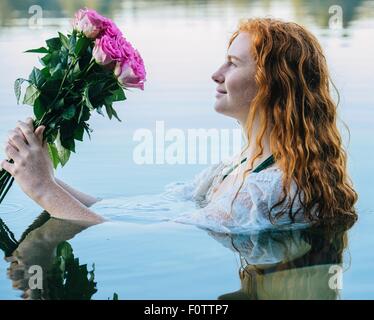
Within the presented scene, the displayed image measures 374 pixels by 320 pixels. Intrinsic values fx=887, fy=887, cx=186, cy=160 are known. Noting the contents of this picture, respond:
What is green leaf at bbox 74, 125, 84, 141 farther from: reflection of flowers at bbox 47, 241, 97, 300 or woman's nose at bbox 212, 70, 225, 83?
woman's nose at bbox 212, 70, 225, 83

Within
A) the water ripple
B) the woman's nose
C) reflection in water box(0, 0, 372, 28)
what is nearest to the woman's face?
the woman's nose

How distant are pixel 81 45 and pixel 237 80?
657mm

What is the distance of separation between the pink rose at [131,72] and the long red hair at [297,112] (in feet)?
1.59

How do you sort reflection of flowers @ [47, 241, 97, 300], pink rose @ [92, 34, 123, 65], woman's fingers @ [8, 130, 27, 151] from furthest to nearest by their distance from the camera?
woman's fingers @ [8, 130, 27, 151]
pink rose @ [92, 34, 123, 65]
reflection of flowers @ [47, 241, 97, 300]

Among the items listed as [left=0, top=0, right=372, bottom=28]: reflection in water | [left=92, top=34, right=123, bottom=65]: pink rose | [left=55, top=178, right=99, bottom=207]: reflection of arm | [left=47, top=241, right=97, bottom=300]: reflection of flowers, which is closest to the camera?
[left=47, top=241, right=97, bottom=300]: reflection of flowers

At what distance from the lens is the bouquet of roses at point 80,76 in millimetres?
3473

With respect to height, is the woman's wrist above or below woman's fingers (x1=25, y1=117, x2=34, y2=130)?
below

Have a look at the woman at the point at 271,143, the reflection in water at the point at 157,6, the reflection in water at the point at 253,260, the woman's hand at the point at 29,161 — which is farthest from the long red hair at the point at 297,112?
the reflection in water at the point at 157,6

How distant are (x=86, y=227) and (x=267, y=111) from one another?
90cm

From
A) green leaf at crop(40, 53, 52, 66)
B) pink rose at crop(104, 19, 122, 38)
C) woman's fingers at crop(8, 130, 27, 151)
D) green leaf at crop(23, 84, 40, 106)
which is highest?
pink rose at crop(104, 19, 122, 38)

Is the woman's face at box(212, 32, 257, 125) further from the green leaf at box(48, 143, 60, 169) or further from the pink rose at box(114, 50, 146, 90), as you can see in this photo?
the green leaf at box(48, 143, 60, 169)

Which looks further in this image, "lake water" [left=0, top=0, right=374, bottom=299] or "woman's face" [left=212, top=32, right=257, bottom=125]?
"woman's face" [left=212, top=32, right=257, bottom=125]

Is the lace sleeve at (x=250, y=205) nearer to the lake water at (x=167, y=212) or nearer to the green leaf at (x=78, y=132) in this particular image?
the lake water at (x=167, y=212)

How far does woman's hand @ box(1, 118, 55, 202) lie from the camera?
3523mm
